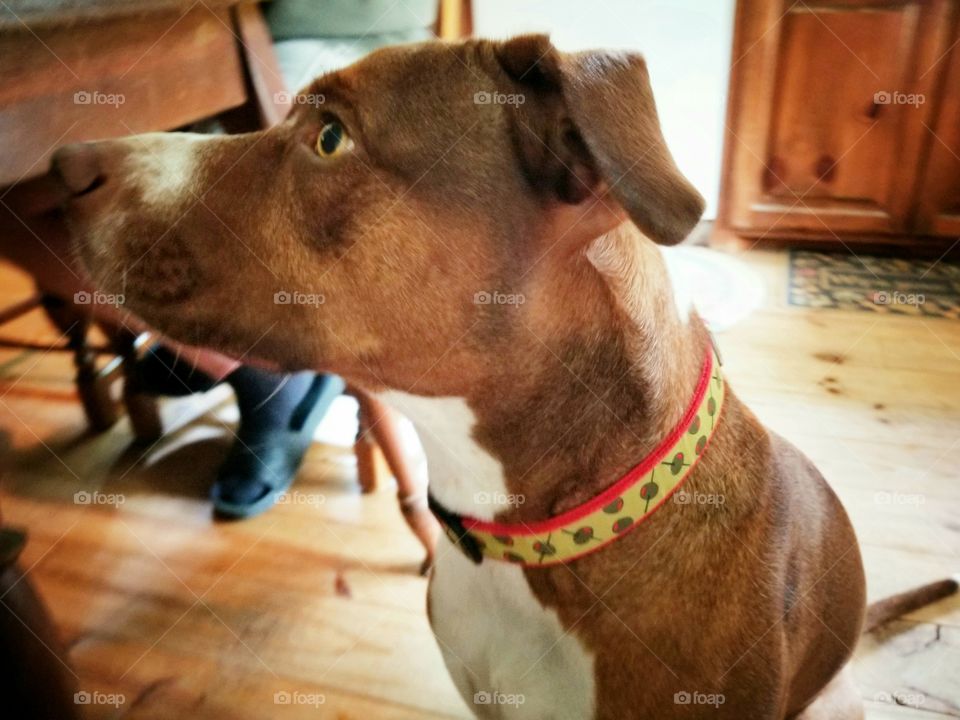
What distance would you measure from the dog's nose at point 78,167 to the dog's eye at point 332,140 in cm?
34

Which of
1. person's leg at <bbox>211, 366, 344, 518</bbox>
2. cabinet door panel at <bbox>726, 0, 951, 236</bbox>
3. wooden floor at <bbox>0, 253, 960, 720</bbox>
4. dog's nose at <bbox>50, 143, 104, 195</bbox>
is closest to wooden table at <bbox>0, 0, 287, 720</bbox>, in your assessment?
dog's nose at <bbox>50, 143, 104, 195</bbox>

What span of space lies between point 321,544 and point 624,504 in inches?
53.2

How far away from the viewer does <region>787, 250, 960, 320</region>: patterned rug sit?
3.28 metres

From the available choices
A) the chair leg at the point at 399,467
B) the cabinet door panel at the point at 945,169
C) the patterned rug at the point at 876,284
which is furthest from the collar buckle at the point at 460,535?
the cabinet door panel at the point at 945,169

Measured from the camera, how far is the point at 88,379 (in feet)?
8.91

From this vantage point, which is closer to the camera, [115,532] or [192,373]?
[192,373]

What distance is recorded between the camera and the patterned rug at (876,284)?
10.8 feet

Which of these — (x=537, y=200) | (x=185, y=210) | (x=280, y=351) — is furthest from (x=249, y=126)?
(x=537, y=200)

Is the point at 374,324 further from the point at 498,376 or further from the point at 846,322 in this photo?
the point at 846,322

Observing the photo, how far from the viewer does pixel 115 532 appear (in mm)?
2359

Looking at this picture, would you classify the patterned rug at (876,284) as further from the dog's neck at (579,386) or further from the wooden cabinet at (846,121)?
the dog's neck at (579,386)

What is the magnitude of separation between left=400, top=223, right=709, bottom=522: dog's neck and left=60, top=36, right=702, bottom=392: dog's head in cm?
2

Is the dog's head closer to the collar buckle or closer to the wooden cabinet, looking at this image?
the collar buckle

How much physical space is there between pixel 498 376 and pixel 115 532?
5.78 feet
